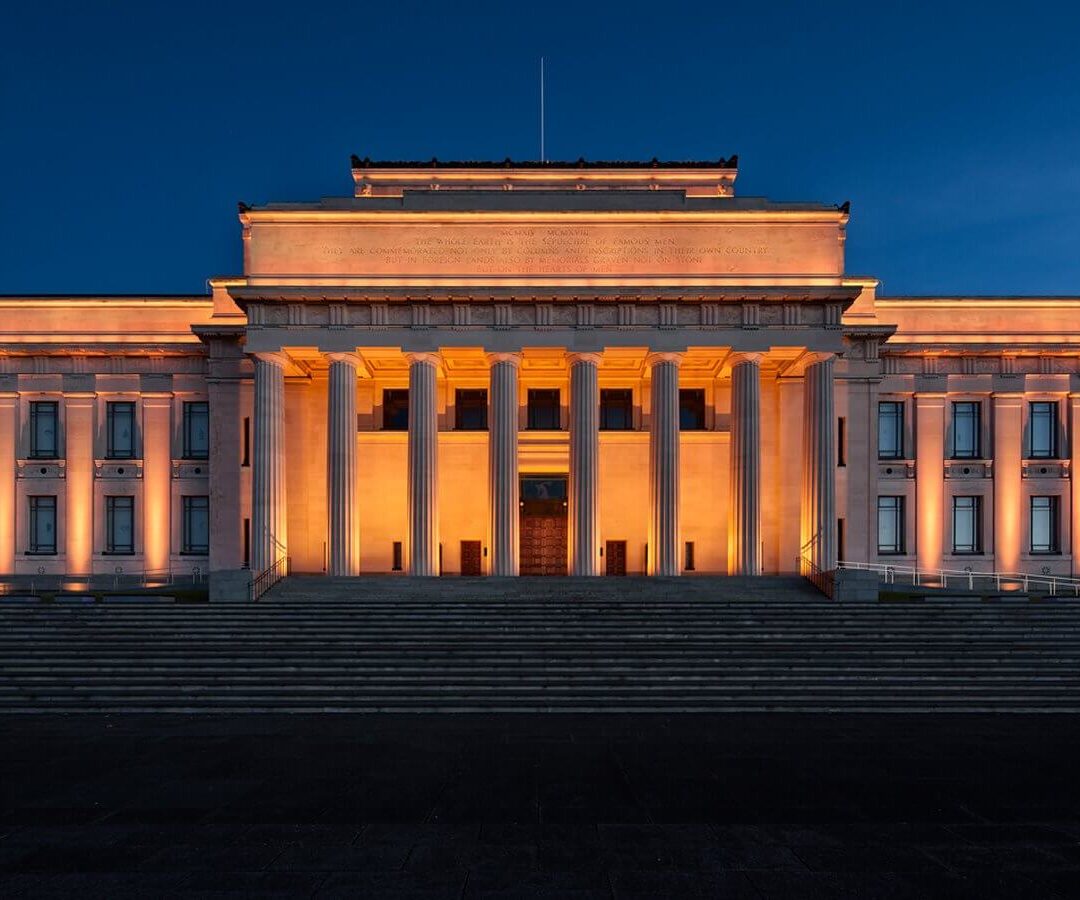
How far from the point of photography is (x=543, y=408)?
41.2 m

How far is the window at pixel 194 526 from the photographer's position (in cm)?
4056

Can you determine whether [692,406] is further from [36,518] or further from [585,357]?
[36,518]

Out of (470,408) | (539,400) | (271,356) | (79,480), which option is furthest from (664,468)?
(79,480)

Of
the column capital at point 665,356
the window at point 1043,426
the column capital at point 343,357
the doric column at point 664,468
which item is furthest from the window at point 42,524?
the window at point 1043,426

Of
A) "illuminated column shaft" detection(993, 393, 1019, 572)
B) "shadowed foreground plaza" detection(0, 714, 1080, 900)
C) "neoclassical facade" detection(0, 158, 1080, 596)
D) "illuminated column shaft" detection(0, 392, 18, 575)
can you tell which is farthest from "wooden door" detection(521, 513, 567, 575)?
Answer: "illuminated column shaft" detection(0, 392, 18, 575)

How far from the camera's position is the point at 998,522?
133 ft

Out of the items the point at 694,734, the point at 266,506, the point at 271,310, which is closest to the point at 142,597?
the point at 266,506

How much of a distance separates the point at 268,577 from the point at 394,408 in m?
12.9

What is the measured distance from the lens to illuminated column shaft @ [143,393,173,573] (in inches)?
1588

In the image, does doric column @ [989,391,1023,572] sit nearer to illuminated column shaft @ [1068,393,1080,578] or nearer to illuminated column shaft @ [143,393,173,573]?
illuminated column shaft @ [1068,393,1080,578]

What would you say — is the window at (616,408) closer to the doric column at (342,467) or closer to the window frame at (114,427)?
the doric column at (342,467)

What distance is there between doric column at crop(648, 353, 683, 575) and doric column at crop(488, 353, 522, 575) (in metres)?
6.11

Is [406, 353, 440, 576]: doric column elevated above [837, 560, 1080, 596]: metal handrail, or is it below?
above

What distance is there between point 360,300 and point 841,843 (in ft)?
95.0
